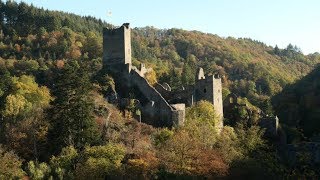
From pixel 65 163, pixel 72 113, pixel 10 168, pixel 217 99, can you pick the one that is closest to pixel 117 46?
pixel 217 99

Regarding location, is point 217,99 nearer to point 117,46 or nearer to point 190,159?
point 117,46

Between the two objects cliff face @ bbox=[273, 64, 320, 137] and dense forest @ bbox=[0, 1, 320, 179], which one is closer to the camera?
dense forest @ bbox=[0, 1, 320, 179]

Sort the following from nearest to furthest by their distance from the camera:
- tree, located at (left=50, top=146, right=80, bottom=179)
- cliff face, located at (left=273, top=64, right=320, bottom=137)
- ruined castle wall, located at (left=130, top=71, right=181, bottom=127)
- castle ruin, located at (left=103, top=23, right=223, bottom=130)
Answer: tree, located at (left=50, top=146, right=80, bottom=179) < ruined castle wall, located at (left=130, top=71, right=181, bottom=127) < castle ruin, located at (left=103, top=23, right=223, bottom=130) < cliff face, located at (left=273, top=64, right=320, bottom=137)

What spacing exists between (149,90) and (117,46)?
6.43 m

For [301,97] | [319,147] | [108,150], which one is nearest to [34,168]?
[108,150]

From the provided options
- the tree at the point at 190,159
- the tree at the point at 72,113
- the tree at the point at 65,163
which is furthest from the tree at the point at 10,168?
the tree at the point at 190,159

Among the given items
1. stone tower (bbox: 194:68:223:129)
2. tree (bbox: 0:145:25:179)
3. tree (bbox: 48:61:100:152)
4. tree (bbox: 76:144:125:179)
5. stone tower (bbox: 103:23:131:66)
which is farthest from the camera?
stone tower (bbox: 103:23:131:66)

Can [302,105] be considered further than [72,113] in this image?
Yes

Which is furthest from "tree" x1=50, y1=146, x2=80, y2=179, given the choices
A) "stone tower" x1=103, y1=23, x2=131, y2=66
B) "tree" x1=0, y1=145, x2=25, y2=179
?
"stone tower" x1=103, y1=23, x2=131, y2=66

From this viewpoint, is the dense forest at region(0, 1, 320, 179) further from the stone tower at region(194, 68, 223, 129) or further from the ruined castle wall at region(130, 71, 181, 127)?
the stone tower at region(194, 68, 223, 129)

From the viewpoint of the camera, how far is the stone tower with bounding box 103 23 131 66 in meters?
52.1

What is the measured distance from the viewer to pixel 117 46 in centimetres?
5238

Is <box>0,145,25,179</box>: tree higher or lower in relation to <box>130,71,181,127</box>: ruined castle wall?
lower

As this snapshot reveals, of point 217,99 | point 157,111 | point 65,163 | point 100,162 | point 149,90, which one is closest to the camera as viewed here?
point 100,162
